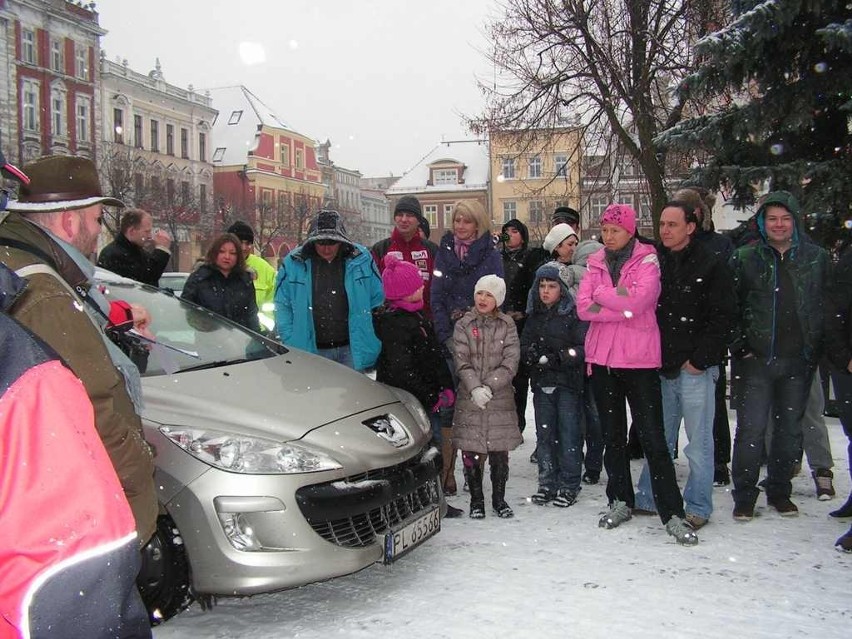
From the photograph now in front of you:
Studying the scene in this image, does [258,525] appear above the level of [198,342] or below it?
below

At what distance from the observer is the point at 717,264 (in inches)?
Answer: 181

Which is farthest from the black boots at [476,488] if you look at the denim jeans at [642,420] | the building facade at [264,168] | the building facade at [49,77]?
the building facade at [264,168]

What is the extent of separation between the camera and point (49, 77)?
126 ft

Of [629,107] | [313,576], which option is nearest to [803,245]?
[313,576]

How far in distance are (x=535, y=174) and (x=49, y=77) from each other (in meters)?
31.5

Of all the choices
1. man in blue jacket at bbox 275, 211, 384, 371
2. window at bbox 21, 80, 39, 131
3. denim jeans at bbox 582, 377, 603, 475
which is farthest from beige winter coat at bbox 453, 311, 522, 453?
window at bbox 21, 80, 39, 131

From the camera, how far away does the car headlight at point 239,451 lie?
3312 mm

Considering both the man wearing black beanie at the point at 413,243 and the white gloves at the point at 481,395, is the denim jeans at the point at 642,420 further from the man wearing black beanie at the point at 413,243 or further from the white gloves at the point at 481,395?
the man wearing black beanie at the point at 413,243

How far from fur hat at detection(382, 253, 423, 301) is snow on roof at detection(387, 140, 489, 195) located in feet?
189

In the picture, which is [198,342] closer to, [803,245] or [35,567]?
[35,567]

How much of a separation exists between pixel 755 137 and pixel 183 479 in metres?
7.86

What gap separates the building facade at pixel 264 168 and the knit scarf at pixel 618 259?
43.4 meters

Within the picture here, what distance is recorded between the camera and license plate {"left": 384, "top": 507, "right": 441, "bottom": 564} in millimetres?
3639

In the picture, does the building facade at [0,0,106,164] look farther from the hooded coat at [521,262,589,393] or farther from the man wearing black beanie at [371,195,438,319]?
the hooded coat at [521,262,589,393]
